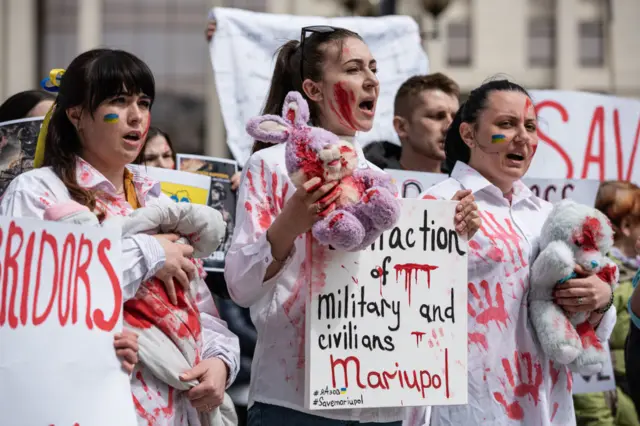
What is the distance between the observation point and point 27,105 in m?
3.89

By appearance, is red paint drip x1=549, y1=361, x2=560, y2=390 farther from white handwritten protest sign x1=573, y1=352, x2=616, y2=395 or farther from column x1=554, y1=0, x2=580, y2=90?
column x1=554, y1=0, x2=580, y2=90

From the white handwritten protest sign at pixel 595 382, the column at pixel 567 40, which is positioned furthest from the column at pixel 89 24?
the white handwritten protest sign at pixel 595 382

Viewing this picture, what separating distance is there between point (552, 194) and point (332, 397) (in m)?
1.98

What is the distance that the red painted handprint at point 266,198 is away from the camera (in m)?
2.93

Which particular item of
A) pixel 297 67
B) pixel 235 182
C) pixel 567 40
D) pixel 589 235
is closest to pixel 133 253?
pixel 297 67

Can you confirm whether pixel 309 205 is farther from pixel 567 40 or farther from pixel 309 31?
pixel 567 40

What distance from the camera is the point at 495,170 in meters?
3.54

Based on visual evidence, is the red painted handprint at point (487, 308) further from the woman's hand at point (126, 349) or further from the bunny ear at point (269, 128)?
the woman's hand at point (126, 349)

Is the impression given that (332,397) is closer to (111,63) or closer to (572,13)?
(111,63)

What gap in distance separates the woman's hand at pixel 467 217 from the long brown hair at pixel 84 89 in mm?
884

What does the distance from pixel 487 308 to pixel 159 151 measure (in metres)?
1.85

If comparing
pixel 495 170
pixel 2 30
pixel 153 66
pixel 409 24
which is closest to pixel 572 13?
pixel 153 66

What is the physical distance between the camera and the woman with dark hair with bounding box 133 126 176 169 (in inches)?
183

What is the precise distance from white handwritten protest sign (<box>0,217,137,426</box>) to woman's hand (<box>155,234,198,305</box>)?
13cm
